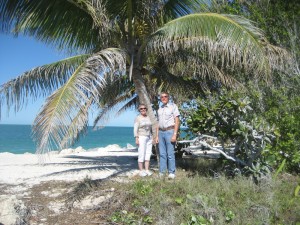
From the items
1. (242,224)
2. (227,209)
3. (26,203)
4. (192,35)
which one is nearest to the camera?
(242,224)

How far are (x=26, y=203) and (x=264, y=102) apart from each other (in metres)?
5.16

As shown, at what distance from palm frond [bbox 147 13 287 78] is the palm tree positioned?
2 centimetres

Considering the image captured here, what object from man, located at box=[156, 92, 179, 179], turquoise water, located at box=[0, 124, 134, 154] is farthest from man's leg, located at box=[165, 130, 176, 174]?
turquoise water, located at box=[0, 124, 134, 154]

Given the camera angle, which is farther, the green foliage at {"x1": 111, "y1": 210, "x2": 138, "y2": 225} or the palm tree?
the palm tree

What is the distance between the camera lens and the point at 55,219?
5078 millimetres

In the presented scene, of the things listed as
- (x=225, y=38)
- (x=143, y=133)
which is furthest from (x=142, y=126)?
(x=225, y=38)

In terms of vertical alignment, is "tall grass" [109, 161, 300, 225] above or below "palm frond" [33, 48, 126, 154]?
below

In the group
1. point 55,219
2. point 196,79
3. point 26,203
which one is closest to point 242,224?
point 55,219

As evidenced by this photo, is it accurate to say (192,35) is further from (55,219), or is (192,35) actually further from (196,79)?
(55,219)

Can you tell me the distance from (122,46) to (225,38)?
7.40ft

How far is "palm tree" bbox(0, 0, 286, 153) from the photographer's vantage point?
6.21 m

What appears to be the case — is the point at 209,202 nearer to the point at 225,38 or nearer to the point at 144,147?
the point at 144,147

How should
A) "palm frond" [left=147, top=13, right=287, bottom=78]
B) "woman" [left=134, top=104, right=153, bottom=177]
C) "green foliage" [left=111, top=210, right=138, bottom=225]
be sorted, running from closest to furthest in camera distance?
"green foliage" [left=111, top=210, right=138, bottom=225]
"palm frond" [left=147, top=13, right=287, bottom=78]
"woman" [left=134, top=104, right=153, bottom=177]

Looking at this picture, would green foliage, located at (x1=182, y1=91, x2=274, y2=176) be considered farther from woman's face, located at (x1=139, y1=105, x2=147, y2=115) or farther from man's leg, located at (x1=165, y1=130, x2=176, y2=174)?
woman's face, located at (x1=139, y1=105, x2=147, y2=115)
